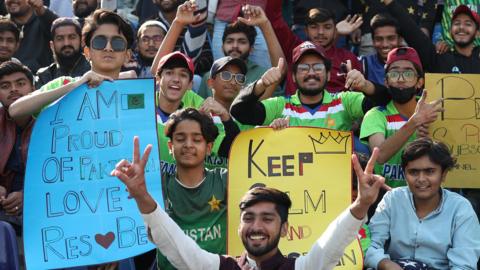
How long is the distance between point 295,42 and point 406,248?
315 cm

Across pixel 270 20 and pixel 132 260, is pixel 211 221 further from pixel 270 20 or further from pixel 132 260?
pixel 270 20

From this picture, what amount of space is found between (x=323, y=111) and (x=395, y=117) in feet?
1.78

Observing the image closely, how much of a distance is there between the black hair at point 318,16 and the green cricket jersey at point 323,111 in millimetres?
1464

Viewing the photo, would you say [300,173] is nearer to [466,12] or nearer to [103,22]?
[103,22]

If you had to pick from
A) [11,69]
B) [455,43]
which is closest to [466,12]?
[455,43]

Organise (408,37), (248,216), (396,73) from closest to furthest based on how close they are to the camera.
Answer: (248,216)
(396,73)
(408,37)

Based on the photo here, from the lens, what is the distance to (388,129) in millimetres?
8070

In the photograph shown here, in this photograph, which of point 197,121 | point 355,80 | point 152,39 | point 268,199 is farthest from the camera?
point 152,39

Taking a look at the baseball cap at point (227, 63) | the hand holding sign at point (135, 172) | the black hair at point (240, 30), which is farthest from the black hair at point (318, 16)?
the hand holding sign at point (135, 172)

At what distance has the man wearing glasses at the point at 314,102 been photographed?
7938 mm

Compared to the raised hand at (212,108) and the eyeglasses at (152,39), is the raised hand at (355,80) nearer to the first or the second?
the raised hand at (212,108)

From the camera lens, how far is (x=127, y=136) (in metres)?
7.18

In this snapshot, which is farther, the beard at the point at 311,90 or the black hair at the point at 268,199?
the beard at the point at 311,90

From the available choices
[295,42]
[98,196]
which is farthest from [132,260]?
[295,42]
